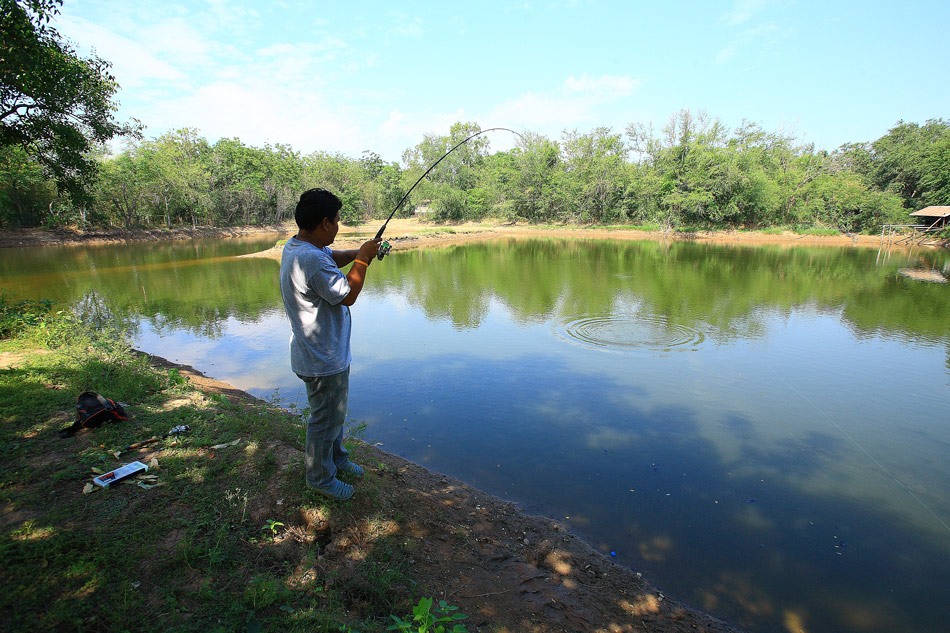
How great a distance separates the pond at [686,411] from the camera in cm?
390

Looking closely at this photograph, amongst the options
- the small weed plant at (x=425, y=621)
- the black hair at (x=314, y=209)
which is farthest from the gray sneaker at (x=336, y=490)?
the black hair at (x=314, y=209)

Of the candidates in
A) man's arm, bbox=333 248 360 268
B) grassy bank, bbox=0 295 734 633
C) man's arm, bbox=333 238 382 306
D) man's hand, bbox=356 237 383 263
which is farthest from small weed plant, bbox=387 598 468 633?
man's arm, bbox=333 248 360 268

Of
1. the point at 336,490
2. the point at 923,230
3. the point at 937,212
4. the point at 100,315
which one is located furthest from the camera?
the point at 923,230

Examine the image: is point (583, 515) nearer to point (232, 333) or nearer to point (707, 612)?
point (707, 612)

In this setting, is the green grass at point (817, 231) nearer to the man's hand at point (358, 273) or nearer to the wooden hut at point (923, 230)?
the wooden hut at point (923, 230)

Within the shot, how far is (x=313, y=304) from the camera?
2.72m

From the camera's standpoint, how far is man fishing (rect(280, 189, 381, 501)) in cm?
267

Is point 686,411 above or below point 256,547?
below

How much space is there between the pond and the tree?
4.25 metres

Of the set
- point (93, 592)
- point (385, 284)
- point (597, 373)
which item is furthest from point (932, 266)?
point (93, 592)

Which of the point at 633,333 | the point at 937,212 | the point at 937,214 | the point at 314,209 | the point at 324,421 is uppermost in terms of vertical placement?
the point at 937,212

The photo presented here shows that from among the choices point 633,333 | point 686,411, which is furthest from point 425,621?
point 633,333

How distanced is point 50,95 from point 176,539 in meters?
11.3

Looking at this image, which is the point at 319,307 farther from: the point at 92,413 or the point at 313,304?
the point at 92,413
